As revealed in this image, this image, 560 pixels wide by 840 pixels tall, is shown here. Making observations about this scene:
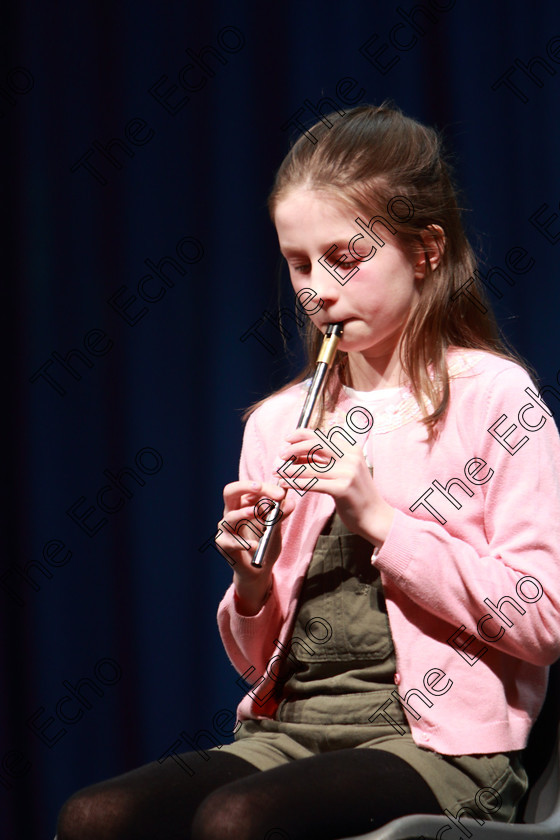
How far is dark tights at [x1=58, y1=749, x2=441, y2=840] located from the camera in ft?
2.79

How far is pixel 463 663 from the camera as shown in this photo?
1.00m

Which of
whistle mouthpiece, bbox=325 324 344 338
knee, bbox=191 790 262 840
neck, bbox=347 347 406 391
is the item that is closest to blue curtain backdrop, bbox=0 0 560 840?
neck, bbox=347 347 406 391

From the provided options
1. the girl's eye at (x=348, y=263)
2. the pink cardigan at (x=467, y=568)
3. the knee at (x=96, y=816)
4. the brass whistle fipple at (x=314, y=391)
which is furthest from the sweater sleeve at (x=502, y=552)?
the knee at (x=96, y=816)

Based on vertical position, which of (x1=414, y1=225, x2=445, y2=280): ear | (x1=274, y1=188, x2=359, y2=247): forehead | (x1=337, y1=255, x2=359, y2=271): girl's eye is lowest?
(x1=414, y1=225, x2=445, y2=280): ear

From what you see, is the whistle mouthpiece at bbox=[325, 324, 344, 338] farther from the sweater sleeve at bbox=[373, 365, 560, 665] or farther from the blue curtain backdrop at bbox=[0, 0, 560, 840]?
the blue curtain backdrop at bbox=[0, 0, 560, 840]

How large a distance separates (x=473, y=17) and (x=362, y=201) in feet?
2.46

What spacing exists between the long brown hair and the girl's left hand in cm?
13

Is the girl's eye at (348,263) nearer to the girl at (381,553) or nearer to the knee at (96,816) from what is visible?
the girl at (381,553)

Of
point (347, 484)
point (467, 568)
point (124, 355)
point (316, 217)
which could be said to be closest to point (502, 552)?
point (467, 568)

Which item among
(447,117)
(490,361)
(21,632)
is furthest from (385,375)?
(21,632)

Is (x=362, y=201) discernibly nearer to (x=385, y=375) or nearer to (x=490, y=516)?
(x=385, y=375)

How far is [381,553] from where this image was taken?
0.98 meters

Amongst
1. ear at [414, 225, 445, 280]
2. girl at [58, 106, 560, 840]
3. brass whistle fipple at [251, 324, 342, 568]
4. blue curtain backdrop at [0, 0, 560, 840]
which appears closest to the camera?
girl at [58, 106, 560, 840]

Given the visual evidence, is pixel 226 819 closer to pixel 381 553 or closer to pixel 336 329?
pixel 381 553
